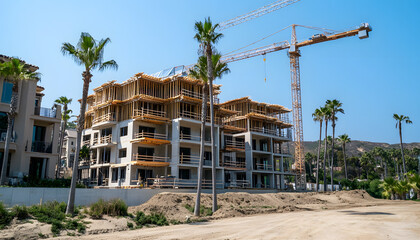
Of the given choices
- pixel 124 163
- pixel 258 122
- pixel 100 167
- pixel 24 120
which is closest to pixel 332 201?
pixel 258 122

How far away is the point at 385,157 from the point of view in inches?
4596

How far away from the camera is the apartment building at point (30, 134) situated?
1325 inches

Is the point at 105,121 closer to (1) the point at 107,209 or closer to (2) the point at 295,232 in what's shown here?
(1) the point at 107,209

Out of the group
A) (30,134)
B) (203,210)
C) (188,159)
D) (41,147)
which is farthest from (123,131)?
(203,210)

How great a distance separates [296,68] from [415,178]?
122 feet

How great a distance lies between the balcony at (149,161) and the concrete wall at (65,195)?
517cm

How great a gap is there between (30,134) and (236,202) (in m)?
22.2

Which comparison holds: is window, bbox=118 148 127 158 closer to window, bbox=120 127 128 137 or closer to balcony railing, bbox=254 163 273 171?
window, bbox=120 127 128 137

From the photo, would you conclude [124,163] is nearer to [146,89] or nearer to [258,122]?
[146,89]

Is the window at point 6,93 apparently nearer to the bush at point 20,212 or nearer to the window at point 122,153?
the window at point 122,153

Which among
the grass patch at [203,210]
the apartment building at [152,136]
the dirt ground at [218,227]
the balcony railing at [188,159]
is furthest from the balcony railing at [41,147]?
the grass patch at [203,210]

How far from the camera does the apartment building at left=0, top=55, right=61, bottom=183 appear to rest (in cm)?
3366

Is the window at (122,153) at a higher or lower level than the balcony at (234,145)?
lower

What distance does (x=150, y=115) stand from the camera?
42312 mm
